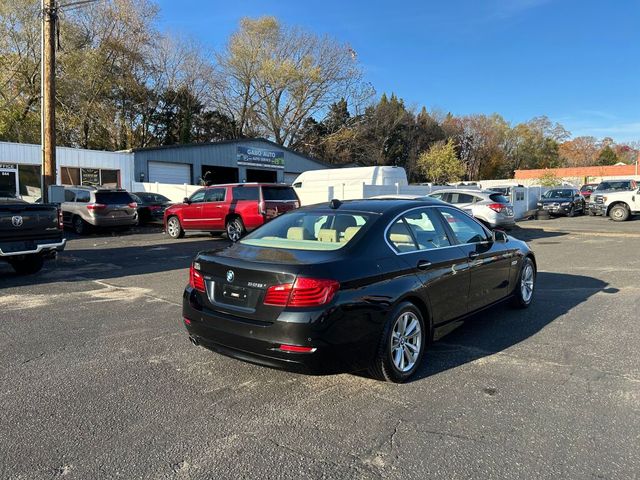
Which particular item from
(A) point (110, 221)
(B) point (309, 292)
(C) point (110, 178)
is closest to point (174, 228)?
(A) point (110, 221)

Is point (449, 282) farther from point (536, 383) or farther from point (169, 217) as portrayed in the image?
point (169, 217)

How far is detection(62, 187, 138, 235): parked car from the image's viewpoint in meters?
16.4

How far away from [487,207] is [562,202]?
40.5 feet

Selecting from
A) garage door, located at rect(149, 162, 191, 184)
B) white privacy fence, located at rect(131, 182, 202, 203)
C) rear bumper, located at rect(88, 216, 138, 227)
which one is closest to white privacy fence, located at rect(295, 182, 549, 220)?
white privacy fence, located at rect(131, 182, 202, 203)

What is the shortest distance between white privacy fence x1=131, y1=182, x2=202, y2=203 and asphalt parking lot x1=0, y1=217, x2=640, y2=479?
60.7 feet

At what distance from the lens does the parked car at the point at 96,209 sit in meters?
16.4

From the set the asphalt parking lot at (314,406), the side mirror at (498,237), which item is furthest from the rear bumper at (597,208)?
the side mirror at (498,237)

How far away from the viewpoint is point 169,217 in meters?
16.4

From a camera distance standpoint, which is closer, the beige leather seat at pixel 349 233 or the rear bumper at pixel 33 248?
the beige leather seat at pixel 349 233

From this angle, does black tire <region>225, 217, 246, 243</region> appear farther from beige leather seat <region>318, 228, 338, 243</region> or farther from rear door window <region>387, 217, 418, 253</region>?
rear door window <region>387, 217, 418, 253</region>

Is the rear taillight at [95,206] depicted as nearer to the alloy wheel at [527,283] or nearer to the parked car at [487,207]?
the parked car at [487,207]

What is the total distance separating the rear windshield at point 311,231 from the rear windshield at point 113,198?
13.3 m

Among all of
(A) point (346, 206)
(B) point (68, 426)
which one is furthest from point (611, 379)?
(B) point (68, 426)

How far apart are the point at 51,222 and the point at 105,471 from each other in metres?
7.16
